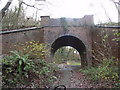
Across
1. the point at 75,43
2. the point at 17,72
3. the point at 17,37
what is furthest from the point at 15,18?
the point at 17,72

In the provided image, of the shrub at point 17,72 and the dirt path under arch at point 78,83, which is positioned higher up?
the shrub at point 17,72

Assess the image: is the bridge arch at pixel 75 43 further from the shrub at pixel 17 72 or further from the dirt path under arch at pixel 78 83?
the shrub at pixel 17 72

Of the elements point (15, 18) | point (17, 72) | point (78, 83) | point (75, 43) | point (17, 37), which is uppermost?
point (15, 18)

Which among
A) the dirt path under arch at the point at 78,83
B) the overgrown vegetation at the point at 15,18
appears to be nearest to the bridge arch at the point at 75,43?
the dirt path under arch at the point at 78,83

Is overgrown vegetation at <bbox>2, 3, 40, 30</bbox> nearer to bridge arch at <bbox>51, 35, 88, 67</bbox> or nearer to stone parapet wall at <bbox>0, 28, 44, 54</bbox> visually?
bridge arch at <bbox>51, 35, 88, 67</bbox>

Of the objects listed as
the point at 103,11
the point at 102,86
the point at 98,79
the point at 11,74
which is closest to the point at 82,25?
the point at 103,11

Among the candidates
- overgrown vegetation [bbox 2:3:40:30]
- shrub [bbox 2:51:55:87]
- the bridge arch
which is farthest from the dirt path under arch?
overgrown vegetation [bbox 2:3:40:30]

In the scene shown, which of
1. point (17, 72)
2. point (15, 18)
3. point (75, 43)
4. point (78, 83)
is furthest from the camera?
point (15, 18)

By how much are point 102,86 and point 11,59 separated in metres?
4.50

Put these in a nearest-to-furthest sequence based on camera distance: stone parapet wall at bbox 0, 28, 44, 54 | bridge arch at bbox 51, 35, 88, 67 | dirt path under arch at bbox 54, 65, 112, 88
A: dirt path under arch at bbox 54, 65, 112, 88 → stone parapet wall at bbox 0, 28, 44, 54 → bridge arch at bbox 51, 35, 88, 67

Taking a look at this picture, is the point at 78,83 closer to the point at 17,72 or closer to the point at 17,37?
the point at 17,72

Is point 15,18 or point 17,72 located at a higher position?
point 15,18

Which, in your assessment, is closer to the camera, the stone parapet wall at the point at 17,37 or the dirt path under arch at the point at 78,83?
the dirt path under arch at the point at 78,83

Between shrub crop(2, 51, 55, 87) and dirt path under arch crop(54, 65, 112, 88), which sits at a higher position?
shrub crop(2, 51, 55, 87)
